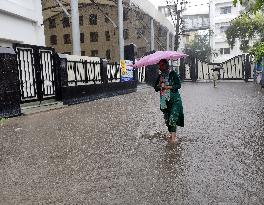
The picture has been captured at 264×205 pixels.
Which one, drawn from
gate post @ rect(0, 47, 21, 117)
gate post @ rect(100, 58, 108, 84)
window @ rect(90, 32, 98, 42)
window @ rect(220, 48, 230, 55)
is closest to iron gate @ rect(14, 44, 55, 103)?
gate post @ rect(0, 47, 21, 117)

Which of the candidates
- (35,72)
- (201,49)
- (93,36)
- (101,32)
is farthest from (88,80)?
(201,49)

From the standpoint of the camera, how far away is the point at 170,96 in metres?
6.46

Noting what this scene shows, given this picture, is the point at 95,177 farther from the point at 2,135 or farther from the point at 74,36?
the point at 74,36

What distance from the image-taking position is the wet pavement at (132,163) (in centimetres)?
387

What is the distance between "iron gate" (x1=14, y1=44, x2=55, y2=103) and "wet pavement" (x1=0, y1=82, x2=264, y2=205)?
3239 millimetres

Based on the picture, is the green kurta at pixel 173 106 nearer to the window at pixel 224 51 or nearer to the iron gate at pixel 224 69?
the iron gate at pixel 224 69

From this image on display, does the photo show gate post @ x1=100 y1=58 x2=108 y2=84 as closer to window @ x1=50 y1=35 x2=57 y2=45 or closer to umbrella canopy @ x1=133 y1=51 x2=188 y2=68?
umbrella canopy @ x1=133 y1=51 x2=188 y2=68

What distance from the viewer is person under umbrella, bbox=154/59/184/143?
635 cm

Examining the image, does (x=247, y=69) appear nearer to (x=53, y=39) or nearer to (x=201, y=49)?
(x=201, y=49)

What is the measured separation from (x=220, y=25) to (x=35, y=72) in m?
54.6

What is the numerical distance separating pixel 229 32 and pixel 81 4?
1743cm

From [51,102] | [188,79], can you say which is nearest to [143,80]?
Answer: [188,79]

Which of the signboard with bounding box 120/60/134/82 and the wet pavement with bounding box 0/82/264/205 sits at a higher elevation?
the signboard with bounding box 120/60/134/82

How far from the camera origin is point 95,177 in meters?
4.54
